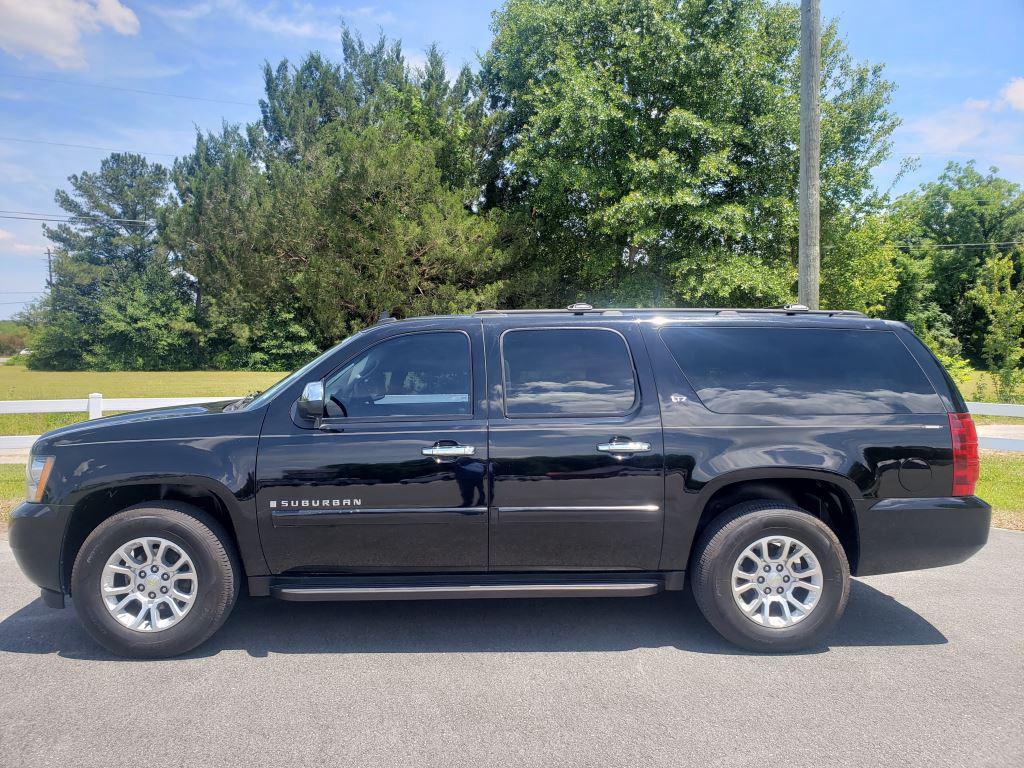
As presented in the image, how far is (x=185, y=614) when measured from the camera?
4008mm

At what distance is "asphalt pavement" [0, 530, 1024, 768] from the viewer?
9.96ft

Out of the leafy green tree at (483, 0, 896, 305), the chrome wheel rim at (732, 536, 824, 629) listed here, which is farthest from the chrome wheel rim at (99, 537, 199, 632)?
the leafy green tree at (483, 0, 896, 305)

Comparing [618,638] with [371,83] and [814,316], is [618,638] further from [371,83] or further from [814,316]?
[371,83]

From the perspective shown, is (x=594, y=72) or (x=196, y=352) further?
(x=196, y=352)

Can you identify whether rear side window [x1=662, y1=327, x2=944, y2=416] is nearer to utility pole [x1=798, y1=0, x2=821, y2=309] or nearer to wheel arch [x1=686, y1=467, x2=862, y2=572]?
wheel arch [x1=686, y1=467, x2=862, y2=572]

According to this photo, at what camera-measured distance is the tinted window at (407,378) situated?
13.9ft

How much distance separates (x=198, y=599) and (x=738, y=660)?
2.99 metres

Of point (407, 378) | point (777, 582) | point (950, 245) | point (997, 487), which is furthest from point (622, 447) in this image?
point (950, 245)

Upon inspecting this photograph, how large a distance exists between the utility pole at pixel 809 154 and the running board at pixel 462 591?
5.93 meters

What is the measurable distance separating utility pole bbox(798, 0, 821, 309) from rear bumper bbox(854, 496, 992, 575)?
503 centimetres

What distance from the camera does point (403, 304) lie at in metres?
17.8

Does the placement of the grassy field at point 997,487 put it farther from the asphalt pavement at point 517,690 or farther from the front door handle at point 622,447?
the front door handle at point 622,447

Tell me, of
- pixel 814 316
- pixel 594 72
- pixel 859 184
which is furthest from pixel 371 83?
pixel 814 316

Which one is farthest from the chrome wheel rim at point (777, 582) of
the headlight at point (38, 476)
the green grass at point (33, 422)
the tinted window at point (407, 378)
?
the green grass at point (33, 422)
